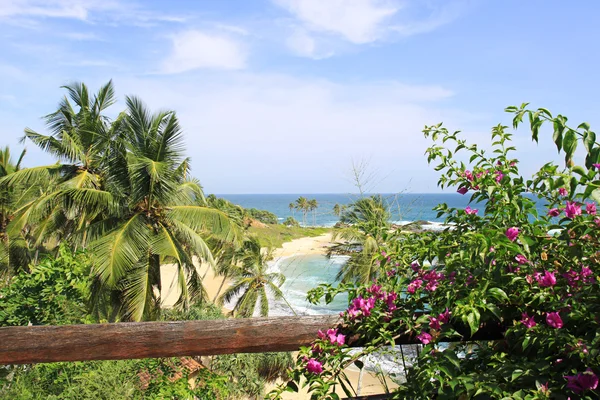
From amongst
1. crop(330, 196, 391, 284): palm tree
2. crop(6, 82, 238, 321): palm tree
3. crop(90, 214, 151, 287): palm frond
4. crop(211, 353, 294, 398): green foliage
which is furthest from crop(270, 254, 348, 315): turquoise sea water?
crop(90, 214, 151, 287): palm frond

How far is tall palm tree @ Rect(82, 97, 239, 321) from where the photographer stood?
28.5 ft

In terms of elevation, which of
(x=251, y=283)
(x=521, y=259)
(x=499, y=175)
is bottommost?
(x=251, y=283)

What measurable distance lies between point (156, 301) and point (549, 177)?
9.85 meters

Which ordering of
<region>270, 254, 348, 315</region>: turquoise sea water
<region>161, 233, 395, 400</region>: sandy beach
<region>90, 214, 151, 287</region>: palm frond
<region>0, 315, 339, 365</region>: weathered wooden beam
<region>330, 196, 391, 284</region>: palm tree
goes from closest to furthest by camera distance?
<region>0, 315, 339, 365</region>: weathered wooden beam
<region>330, 196, 391, 284</region>: palm tree
<region>90, 214, 151, 287</region>: palm frond
<region>161, 233, 395, 400</region>: sandy beach
<region>270, 254, 348, 315</region>: turquoise sea water

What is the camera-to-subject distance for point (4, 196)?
12766 mm

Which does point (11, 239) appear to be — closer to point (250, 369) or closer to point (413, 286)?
point (250, 369)

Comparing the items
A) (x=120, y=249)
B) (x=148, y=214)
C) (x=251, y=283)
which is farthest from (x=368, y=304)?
(x=251, y=283)

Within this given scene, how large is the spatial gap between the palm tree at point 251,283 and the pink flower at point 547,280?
570 inches

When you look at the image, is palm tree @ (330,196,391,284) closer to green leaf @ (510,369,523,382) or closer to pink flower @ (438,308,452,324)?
pink flower @ (438,308,452,324)

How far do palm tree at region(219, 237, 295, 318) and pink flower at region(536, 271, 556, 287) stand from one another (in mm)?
14479

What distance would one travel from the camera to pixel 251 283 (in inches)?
659

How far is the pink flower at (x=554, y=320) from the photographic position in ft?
3.81

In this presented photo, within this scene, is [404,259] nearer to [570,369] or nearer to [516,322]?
[516,322]

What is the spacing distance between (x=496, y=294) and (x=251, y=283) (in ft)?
52.4
